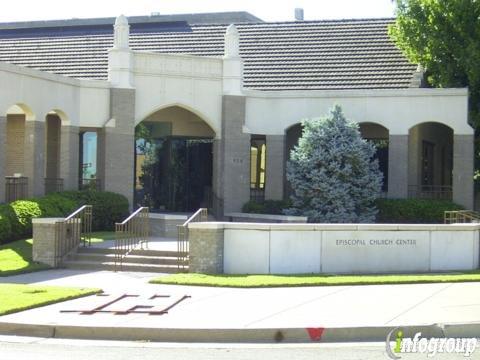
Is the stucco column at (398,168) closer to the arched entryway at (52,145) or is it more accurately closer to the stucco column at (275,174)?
the stucco column at (275,174)

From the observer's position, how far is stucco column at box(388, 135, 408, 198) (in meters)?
30.4

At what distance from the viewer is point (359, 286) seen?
17516 mm

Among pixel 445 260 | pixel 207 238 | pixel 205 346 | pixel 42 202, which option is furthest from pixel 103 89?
pixel 205 346

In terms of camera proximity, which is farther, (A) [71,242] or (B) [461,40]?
(B) [461,40]

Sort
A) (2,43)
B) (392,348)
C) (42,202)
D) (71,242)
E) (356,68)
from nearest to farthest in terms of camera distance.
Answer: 1. (392,348)
2. (71,242)
3. (42,202)
4. (356,68)
5. (2,43)

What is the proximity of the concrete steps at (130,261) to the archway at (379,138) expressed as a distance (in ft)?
46.5

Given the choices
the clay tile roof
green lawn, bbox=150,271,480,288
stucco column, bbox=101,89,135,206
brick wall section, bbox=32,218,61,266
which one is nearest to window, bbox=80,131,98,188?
the clay tile roof

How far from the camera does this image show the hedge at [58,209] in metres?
23.5

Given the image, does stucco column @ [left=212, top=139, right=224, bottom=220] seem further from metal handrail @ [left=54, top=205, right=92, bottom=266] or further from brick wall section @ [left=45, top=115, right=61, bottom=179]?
metal handrail @ [left=54, top=205, right=92, bottom=266]

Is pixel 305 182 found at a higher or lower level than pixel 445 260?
higher

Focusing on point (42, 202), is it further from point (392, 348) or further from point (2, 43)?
point (2, 43)

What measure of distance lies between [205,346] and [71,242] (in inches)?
418

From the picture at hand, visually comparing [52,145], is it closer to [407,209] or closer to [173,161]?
[173,161]

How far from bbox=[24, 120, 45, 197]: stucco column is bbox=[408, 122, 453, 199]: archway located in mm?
13109
